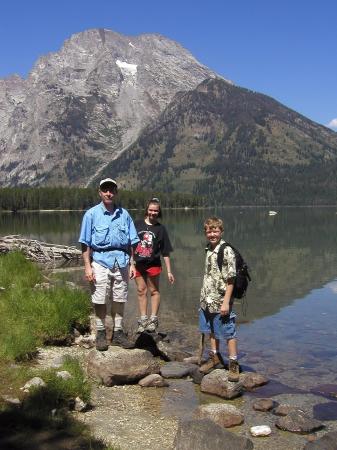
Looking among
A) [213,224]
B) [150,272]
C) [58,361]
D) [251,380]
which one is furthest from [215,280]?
[58,361]

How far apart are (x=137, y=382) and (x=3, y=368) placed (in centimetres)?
268

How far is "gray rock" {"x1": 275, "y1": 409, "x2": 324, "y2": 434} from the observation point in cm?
878

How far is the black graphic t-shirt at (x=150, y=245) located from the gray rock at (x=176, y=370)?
2.73m

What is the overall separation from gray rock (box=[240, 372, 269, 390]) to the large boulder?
2.02 meters

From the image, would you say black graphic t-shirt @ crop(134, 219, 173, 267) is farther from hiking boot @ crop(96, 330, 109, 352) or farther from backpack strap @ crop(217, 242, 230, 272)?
hiking boot @ crop(96, 330, 109, 352)

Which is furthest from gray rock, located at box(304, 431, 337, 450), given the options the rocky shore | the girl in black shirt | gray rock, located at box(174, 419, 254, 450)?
the girl in black shirt

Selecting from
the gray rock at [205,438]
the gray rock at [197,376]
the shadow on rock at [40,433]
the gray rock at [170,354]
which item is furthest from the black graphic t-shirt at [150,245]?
the gray rock at [205,438]

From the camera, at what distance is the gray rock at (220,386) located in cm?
1028

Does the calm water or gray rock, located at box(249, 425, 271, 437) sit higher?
gray rock, located at box(249, 425, 271, 437)

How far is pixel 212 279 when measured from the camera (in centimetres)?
1116

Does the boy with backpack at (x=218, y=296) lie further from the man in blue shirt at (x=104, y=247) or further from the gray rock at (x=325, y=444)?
the gray rock at (x=325, y=444)

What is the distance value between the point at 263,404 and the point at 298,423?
3.31 feet

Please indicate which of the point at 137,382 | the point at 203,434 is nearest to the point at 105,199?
the point at 137,382

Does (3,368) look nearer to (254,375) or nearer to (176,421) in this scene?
(176,421)
